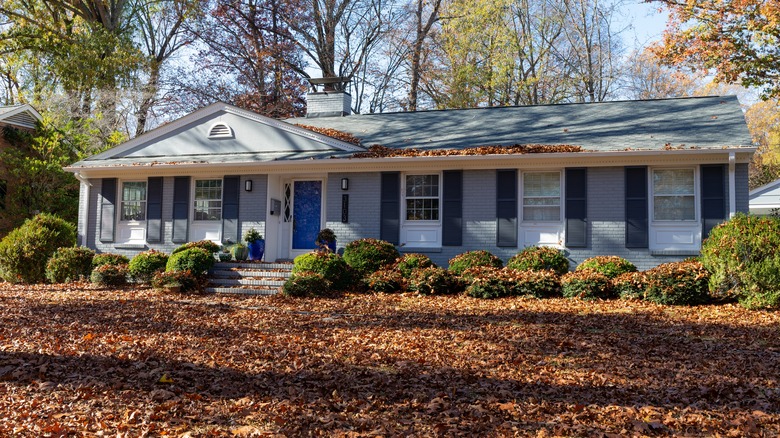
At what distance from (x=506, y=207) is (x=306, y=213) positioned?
187 inches

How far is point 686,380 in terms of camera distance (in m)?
5.58

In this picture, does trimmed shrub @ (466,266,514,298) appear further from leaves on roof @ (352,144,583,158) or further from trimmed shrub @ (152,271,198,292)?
trimmed shrub @ (152,271,198,292)

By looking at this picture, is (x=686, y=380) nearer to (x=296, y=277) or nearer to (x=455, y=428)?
(x=455, y=428)

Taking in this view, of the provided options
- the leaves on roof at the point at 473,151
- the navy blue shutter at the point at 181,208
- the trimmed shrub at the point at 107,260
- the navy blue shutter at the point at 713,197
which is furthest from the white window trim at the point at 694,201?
the trimmed shrub at the point at 107,260

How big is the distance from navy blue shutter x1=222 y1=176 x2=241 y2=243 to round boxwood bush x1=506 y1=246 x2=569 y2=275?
21.2ft

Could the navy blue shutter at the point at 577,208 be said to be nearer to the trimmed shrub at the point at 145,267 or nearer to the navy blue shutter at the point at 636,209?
the navy blue shutter at the point at 636,209

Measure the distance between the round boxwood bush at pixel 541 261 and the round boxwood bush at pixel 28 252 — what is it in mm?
10328

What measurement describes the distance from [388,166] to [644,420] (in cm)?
Answer: 987

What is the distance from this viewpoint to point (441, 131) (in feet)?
50.6

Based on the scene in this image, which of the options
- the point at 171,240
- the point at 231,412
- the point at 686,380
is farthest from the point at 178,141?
the point at 686,380

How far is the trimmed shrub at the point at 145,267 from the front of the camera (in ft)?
43.7

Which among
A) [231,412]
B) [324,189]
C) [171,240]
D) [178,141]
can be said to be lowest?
[231,412]

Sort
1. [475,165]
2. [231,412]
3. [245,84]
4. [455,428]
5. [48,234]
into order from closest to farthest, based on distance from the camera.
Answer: [455,428]
[231,412]
[475,165]
[48,234]
[245,84]

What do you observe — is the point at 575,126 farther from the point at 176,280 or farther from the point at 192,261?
the point at 176,280
